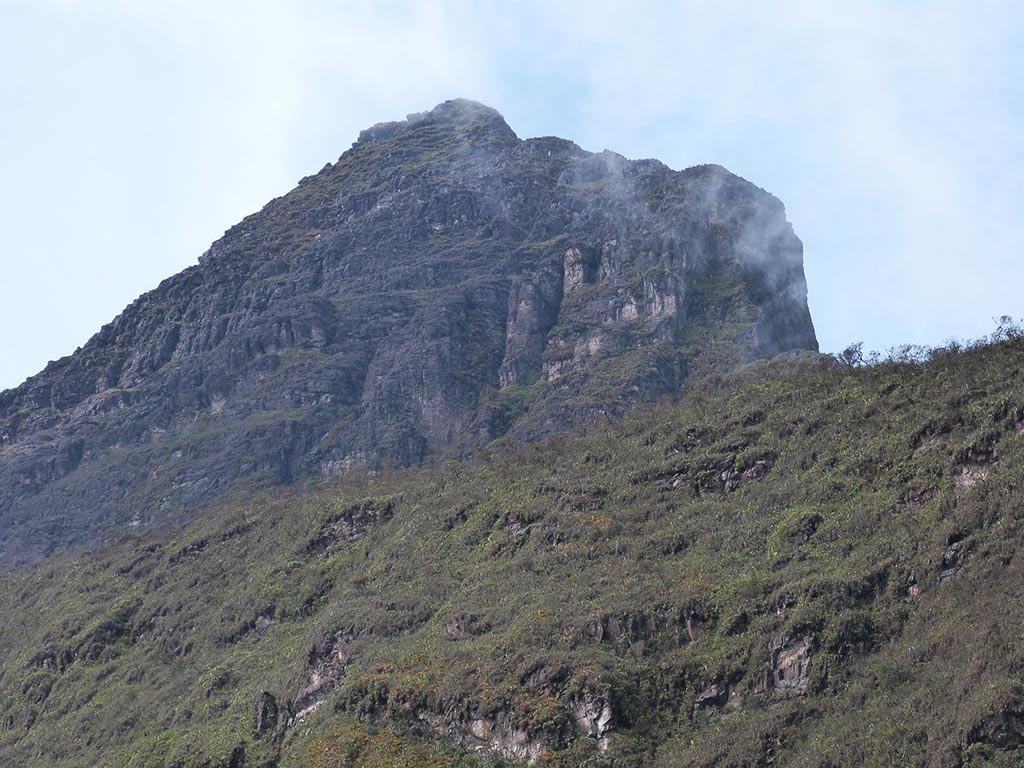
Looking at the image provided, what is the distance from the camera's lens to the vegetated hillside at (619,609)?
78.8 m

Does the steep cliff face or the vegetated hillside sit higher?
the steep cliff face

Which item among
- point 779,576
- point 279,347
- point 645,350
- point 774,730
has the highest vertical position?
point 279,347

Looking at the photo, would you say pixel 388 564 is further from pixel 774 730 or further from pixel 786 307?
pixel 786 307

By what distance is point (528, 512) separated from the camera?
114562 mm

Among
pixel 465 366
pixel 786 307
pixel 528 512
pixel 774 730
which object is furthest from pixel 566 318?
pixel 774 730

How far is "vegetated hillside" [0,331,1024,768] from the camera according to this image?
258ft

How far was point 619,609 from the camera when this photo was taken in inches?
3629

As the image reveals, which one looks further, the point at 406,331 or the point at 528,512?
the point at 406,331

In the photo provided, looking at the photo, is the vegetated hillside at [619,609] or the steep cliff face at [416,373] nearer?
the vegetated hillside at [619,609]

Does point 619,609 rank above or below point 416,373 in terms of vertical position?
below

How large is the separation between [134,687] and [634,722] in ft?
169

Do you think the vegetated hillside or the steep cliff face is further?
the steep cliff face

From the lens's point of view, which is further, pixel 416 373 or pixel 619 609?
pixel 416 373

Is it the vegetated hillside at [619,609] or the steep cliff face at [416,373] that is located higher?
the steep cliff face at [416,373]
